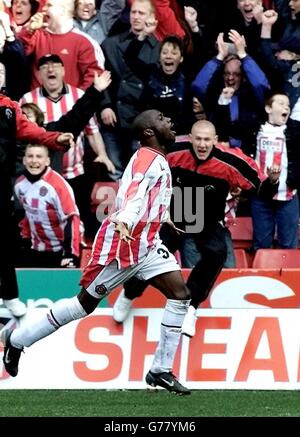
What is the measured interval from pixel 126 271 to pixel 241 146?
3.92 m

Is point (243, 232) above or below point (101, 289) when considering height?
below

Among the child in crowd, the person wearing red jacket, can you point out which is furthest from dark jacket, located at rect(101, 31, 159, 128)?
the person wearing red jacket

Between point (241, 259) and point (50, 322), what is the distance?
3875 millimetres

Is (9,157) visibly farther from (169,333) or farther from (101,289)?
(169,333)

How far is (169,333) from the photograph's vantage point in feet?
33.6

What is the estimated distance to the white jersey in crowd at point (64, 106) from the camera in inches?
536

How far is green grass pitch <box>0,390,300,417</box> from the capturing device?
9.32 m

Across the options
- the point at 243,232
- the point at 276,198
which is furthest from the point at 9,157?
the point at 243,232

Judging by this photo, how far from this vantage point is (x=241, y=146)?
13852 millimetres

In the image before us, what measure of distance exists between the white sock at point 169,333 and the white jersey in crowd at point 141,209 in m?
0.42

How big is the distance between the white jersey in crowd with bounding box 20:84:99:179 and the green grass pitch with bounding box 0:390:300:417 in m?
3.45

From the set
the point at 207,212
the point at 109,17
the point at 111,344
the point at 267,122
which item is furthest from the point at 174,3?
the point at 111,344

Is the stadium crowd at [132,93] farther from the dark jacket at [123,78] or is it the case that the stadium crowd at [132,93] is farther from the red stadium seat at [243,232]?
the red stadium seat at [243,232]
